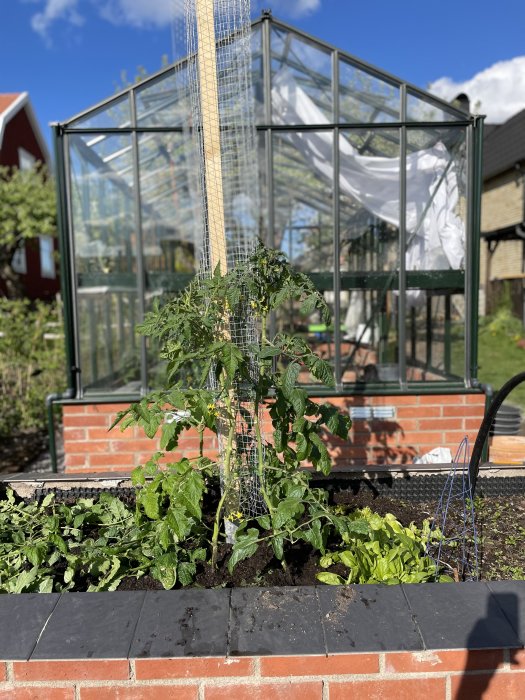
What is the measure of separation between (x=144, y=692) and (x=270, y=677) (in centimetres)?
34

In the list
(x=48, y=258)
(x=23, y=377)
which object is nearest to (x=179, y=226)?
(x=23, y=377)

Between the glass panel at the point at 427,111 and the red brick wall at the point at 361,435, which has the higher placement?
the glass panel at the point at 427,111

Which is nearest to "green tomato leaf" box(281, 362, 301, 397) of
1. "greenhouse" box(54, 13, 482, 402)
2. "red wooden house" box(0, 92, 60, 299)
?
"greenhouse" box(54, 13, 482, 402)

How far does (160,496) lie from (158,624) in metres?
0.69

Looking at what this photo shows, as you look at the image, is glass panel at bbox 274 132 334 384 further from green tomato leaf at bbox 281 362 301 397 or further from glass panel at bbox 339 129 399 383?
green tomato leaf at bbox 281 362 301 397

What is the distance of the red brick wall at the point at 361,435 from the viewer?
4.38 metres

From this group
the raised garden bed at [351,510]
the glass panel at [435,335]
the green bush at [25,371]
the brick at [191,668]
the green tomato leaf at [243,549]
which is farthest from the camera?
the green bush at [25,371]

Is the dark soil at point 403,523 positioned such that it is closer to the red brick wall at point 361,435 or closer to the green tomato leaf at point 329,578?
the green tomato leaf at point 329,578

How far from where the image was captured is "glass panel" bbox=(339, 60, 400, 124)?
432cm

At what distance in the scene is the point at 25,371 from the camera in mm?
7539

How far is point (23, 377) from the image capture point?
7.51 metres

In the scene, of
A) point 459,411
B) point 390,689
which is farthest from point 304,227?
point 390,689

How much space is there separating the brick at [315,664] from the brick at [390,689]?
0.05m

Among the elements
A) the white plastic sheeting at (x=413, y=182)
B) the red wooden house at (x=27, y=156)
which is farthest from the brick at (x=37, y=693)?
the red wooden house at (x=27, y=156)
